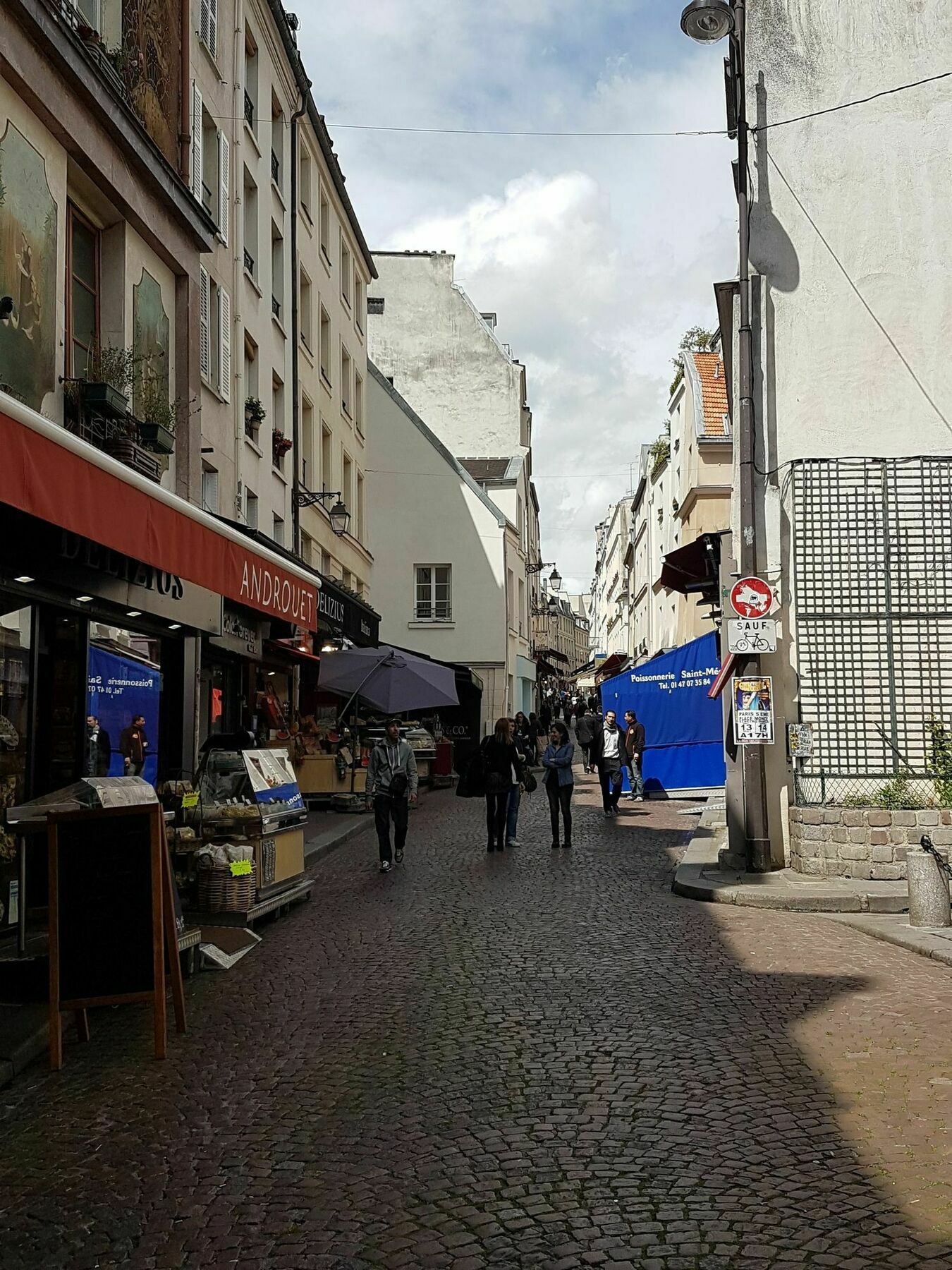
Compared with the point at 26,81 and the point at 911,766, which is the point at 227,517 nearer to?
the point at 26,81

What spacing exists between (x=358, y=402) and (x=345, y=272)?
11.2 ft

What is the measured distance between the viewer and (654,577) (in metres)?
48.8

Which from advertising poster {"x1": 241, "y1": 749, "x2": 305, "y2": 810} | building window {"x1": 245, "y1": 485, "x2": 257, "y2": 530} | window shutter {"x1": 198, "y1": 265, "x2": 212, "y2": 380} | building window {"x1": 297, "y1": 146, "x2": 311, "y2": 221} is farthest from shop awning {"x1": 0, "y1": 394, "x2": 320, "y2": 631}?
building window {"x1": 297, "y1": 146, "x2": 311, "y2": 221}

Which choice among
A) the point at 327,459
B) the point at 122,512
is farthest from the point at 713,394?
the point at 122,512

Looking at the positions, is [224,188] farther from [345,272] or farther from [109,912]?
[109,912]

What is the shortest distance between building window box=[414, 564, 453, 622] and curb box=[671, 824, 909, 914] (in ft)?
90.0

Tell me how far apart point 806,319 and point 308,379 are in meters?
14.2

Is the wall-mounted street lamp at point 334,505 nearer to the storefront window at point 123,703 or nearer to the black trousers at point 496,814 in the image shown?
the black trousers at point 496,814

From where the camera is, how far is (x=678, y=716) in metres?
24.2

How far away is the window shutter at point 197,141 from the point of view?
16172 mm

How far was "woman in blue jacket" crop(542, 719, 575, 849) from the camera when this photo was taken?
1642 centimetres

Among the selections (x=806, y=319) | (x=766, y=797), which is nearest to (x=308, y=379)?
(x=806, y=319)

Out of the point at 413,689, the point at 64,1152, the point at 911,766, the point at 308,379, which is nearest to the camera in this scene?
the point at 64,1152

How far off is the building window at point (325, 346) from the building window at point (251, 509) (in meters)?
7.85
